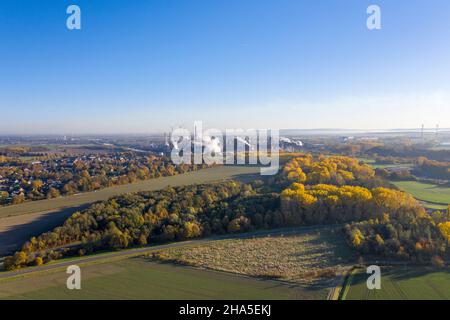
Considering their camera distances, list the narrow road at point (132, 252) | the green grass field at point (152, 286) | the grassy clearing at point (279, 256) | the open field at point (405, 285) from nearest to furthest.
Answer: the open field at point (405, 285)
the green grass field at point (152, 286)
the grassy clearing at point (279, 256)
the narrow road at point (132, 252)

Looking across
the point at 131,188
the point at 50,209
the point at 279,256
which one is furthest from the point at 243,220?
the point at 131,188

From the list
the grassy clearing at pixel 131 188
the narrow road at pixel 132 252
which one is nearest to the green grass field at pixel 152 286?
the narrow road at pixel 132 252

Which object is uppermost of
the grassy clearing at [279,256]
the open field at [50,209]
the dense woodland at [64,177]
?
the dense woodland at [64,177]

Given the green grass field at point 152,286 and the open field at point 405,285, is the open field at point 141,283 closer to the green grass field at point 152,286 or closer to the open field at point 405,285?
the green grass field at point 152,286

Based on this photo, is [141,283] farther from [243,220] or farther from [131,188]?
[131,188]

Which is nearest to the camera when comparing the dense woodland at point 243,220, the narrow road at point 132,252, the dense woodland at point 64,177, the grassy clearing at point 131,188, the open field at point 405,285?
the open field at point 405,285

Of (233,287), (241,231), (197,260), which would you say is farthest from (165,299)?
(241,231)

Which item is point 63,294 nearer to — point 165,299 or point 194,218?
point 165,299
